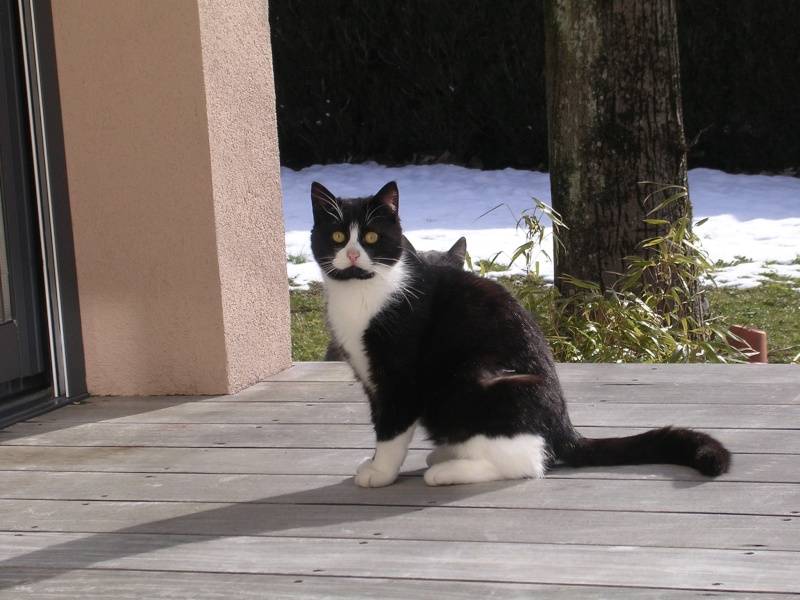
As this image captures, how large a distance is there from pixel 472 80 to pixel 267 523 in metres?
7.57

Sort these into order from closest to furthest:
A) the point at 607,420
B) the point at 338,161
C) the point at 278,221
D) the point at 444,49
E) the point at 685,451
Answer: the point at 685,451, the point at 607,420, the point at 278,221, the point at 444,49, the point at 338,161

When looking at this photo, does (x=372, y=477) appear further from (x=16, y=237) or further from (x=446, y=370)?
(x=16, y=237)

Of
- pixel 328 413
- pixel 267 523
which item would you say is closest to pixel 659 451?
pixel 267 523

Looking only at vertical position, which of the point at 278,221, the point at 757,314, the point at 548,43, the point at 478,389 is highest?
the point at 548,43

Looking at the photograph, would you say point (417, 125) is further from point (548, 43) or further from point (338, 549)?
point (338, 549)

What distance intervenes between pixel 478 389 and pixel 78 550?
93 cm

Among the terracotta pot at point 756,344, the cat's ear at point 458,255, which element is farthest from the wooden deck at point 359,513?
the cat's ear at point 458,255

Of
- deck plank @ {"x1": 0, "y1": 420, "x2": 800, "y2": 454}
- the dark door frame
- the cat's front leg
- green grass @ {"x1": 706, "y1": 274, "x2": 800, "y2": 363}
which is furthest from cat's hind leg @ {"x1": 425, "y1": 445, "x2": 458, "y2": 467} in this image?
green grass @ {"x1": 706, "y1": 274, "x2": 800, "y2": 363}

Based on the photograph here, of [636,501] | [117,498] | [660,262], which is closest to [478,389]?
[636,501]

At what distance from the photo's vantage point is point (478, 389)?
2.27 m

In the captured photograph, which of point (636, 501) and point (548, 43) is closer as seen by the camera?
point (636, 501)

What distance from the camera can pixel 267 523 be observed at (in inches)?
83.1

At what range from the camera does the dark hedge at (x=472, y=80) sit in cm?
Answer: 881

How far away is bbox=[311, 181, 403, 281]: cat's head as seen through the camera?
2.35 metres
